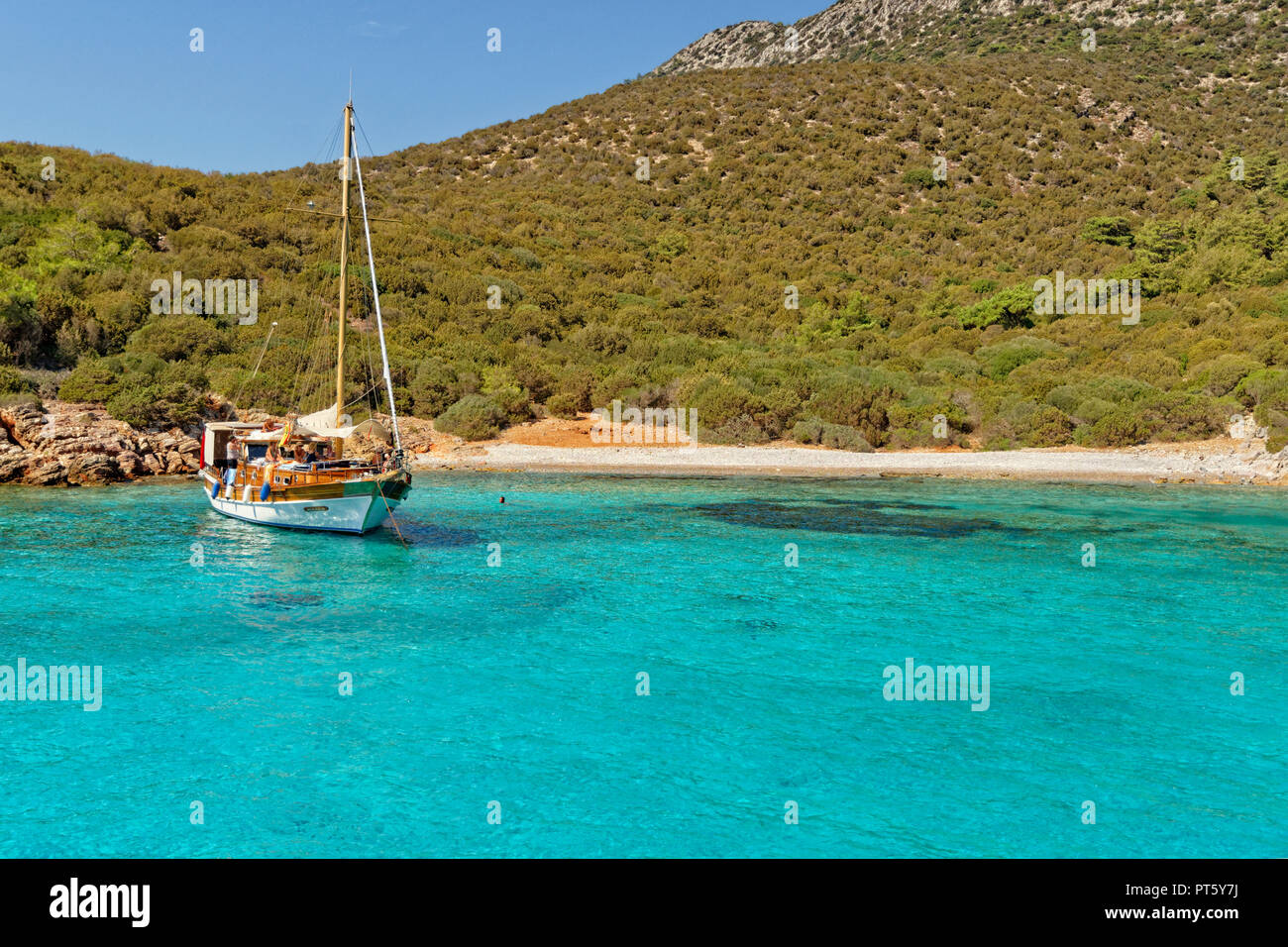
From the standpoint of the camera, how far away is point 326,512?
71.2 ft

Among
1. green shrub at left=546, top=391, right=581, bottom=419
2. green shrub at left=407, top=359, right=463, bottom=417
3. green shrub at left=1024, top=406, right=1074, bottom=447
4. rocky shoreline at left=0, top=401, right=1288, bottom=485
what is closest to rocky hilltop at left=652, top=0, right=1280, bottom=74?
green shrub at left=1024, top=406, right=1074, bottom=447

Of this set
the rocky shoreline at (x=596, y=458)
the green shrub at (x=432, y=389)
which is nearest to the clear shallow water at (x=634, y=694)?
the rocky shoreline at (x=596, y=458)

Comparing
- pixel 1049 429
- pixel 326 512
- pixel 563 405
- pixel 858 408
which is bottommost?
pixel 326 512

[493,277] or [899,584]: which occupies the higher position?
[493,277]

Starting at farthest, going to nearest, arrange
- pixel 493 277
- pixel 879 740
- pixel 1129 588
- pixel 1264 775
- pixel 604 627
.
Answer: pixel 493 277 → pixel 1129 588 → pixel 604 627 → pixel 879 740 → pixel 1264 775

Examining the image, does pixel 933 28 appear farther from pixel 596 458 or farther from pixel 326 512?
pixel 326 512

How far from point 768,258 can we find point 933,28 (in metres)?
75.5

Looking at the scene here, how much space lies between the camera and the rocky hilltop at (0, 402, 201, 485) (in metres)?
28.1

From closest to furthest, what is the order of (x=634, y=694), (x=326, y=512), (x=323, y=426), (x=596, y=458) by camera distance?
(x=634, y=694) → (x=326, y=512) → (x=323, y=426) → (x=596, y=458)

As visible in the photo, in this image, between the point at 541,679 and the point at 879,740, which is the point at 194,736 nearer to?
the point at 541,679

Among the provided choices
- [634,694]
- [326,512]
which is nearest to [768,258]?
[326,512]
